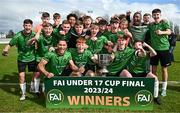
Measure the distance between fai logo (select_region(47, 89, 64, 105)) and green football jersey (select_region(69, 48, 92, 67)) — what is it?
0.97 metres

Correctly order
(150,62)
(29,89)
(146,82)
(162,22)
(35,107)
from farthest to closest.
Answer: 1. (29,89)
2. (150,62)
3. (162,22)
4. (35,107)
5. (146,82)

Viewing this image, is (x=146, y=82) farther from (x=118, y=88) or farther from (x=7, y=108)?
(x=7, y=108)

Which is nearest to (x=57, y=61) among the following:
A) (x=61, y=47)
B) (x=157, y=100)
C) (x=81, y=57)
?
(x=61, y=47)

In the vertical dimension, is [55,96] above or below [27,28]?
below

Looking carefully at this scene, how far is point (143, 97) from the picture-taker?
7.40 metres

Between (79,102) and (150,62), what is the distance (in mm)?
2494

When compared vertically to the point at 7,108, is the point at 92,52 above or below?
above

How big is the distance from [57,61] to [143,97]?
218 cm

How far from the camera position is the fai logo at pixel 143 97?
7.37 metres

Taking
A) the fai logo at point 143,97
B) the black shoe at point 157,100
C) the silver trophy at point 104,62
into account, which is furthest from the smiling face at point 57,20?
the black shoe at point 157,100

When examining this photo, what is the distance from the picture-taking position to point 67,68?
26.6 ft

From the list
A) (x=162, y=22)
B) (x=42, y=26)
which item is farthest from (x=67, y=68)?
(x=162, y=22)

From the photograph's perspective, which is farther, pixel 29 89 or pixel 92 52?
pixel 29 89

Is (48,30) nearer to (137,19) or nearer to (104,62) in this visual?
(104,62)
